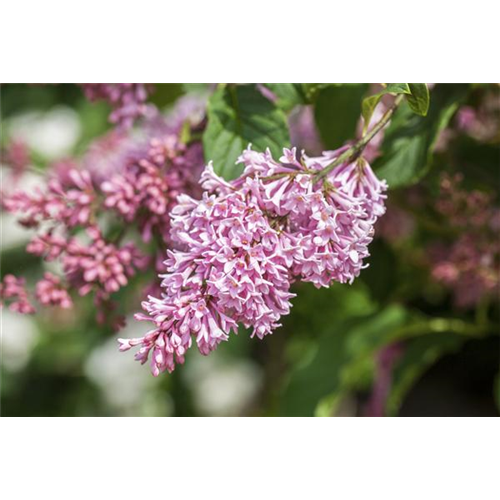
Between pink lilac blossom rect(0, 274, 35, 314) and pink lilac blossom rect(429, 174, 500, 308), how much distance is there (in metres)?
0.40

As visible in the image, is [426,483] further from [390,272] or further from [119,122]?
[119,122]

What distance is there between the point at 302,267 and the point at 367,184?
96 millimetres

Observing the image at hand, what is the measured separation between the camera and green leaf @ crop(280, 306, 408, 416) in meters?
0.91

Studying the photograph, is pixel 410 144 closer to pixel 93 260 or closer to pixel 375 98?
pixel 375 98

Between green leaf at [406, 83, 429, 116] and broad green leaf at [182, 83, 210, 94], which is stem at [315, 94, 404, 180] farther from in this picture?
broad green leaf at [182, 83, 210, 94]

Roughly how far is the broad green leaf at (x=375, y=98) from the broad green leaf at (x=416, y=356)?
15.7 inches

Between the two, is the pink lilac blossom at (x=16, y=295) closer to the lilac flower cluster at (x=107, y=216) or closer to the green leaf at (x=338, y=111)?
the lilac flower cluster at (x=107, y=216)

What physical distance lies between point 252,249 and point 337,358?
453 millimetres

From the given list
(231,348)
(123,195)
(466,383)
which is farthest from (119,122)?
(231,348)

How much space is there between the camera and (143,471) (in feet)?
2.45

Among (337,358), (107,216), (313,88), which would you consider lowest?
(337,358)

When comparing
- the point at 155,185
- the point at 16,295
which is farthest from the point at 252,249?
the point at 16,295

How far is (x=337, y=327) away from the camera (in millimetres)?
975

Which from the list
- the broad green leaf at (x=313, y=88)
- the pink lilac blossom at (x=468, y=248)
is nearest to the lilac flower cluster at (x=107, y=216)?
the broad green leaf at (x=313, y=88)
